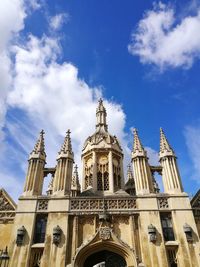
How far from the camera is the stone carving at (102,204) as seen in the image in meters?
18.6

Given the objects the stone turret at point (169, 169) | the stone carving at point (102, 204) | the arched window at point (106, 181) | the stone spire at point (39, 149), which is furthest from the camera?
the arched window at point (106, 181)

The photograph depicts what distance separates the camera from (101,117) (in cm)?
3080

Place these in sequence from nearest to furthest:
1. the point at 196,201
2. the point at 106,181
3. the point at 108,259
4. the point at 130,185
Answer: the point at 108,259, the point at 196,201, the point at 106,181, the point at 130,185

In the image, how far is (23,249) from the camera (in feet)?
54.6

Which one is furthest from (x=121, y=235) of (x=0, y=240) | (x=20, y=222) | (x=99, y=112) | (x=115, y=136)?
(x=99, y=112)

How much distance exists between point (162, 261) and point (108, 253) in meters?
3.58

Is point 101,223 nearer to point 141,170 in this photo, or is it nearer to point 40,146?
point 141,170

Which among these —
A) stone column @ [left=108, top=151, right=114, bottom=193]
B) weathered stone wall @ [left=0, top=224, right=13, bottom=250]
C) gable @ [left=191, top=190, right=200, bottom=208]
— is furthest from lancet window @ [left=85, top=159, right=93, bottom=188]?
gable @ [left=191, top=190, right=200, bottom=208]

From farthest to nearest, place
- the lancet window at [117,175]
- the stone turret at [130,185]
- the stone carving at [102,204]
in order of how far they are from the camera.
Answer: the stone turret at [130,185]
the lancet window at [117,175]
the stone carving at [102,204]

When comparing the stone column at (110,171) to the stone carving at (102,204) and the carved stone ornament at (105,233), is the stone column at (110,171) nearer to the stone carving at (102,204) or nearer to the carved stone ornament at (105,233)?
the stone carving at (102,204)

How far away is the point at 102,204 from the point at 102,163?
687cm

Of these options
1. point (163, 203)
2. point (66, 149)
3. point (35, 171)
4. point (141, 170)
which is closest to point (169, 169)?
point (141, 170)

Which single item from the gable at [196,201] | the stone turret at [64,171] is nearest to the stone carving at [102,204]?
the stone turret at [64,171]

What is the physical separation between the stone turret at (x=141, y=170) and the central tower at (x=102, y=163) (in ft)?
11.1
